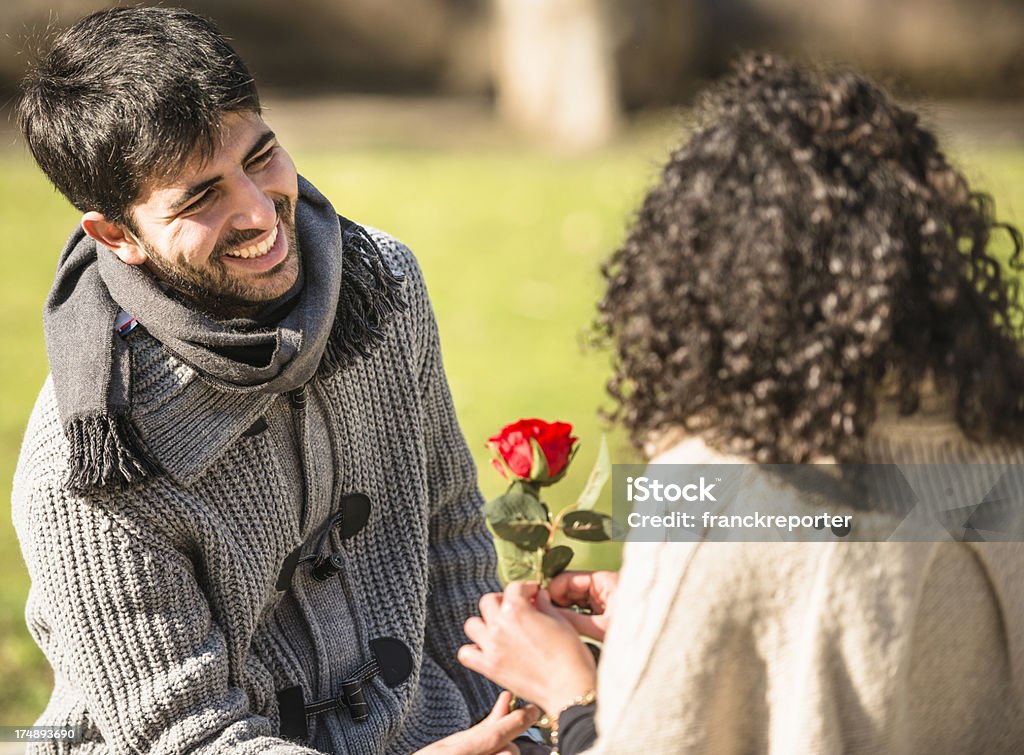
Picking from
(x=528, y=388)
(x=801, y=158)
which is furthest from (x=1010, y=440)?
(x=528, y=388)

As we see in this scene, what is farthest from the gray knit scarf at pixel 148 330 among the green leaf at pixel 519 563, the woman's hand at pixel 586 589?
the woman's hand at pixel 586 589

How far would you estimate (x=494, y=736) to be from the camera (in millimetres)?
2135

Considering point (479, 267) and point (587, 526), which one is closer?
point (587, 526)

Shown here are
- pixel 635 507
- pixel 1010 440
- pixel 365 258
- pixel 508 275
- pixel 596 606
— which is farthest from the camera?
pixel 508 275

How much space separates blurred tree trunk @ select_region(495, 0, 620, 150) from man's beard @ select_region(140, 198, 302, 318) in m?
9.52

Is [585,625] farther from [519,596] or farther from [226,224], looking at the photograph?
[226,224]

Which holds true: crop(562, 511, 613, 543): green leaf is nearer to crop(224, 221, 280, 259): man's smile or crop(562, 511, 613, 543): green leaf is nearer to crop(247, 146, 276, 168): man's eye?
crop(224, 221, 280, 259): man's smile

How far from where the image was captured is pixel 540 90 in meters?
12.0

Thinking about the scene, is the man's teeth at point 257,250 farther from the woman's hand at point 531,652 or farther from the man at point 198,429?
the woman's hand at point 531,652

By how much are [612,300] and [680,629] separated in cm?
50

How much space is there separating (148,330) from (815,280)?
1151mm

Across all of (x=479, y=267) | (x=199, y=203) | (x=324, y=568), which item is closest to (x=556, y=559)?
(x=324, y=568)

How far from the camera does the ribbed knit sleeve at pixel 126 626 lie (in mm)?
2137

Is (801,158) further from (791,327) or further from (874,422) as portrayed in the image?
(874,422)
